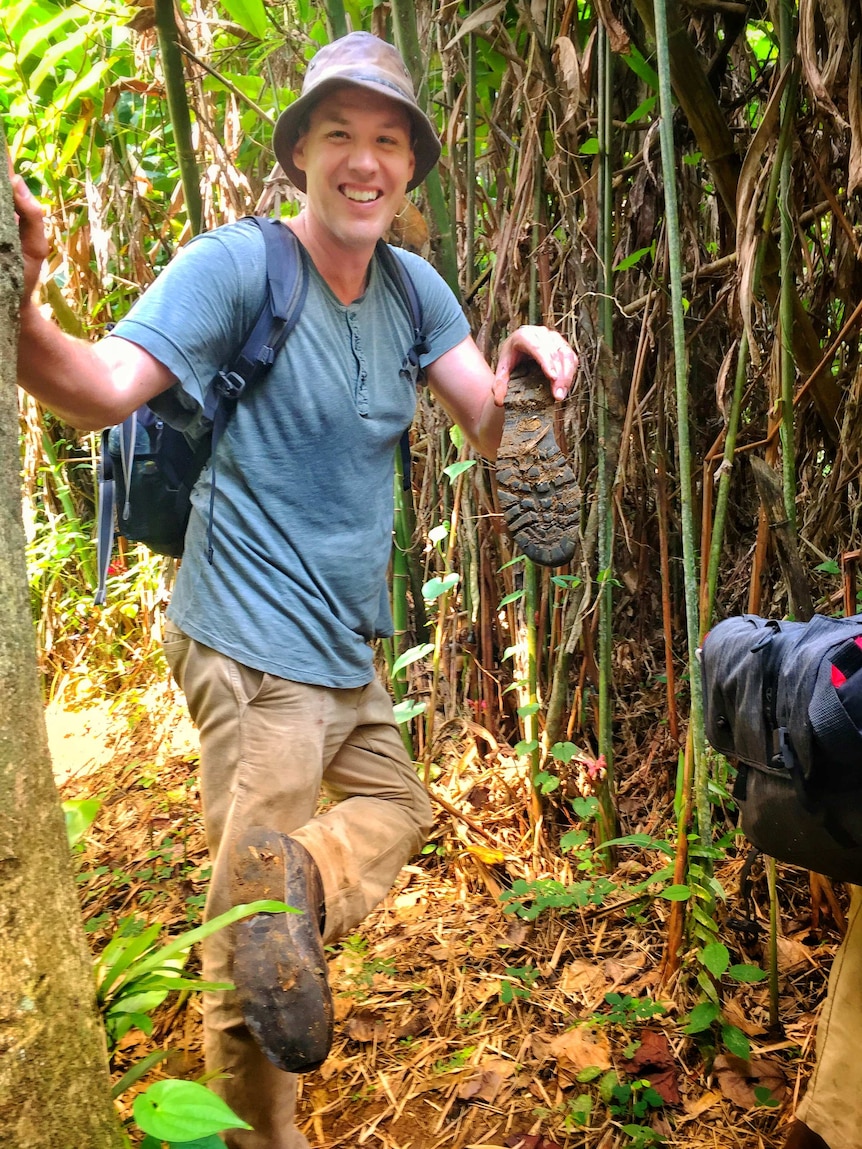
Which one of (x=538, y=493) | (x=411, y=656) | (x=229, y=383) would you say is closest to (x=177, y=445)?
(x=229, y=383)

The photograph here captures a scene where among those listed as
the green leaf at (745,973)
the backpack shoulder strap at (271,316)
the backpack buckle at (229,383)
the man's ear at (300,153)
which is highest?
the man's ear at (300,153)

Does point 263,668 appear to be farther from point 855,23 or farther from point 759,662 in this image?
point 855,23

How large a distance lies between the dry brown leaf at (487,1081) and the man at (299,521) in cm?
44

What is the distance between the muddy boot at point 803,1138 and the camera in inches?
63.5

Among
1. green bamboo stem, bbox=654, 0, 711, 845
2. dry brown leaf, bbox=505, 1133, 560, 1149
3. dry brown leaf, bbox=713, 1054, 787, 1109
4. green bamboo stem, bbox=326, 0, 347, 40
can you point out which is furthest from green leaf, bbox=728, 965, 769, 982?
green bamboo stem, bbox=326, 0, 347, 40

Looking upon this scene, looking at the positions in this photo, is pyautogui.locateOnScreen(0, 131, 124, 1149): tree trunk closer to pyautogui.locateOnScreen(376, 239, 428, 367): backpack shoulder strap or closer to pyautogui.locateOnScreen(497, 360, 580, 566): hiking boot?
pyautogui.locateOnScreen(497, 360, 580, 566): hiking boot

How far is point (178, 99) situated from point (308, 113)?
610mm

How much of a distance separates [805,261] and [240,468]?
1439mm

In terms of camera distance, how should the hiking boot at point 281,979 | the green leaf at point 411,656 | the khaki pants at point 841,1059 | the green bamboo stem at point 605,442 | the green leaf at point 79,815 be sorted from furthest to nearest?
the green leaf at point 411,656, the green bamboo stem at point 605,442, the khaki pants at point 841,1059, the hiking boot at point 281,979, the green leaf at point 79,815

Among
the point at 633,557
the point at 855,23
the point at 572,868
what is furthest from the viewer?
the point at 633,557

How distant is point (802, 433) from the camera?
2.29 metres

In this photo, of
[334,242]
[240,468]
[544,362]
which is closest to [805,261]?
[544,362]

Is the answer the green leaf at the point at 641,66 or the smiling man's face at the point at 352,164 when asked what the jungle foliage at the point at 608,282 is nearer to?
the green leaf at the point at 641,66

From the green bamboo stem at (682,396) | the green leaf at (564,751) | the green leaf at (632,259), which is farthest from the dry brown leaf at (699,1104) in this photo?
the green leaf at (632,259)
